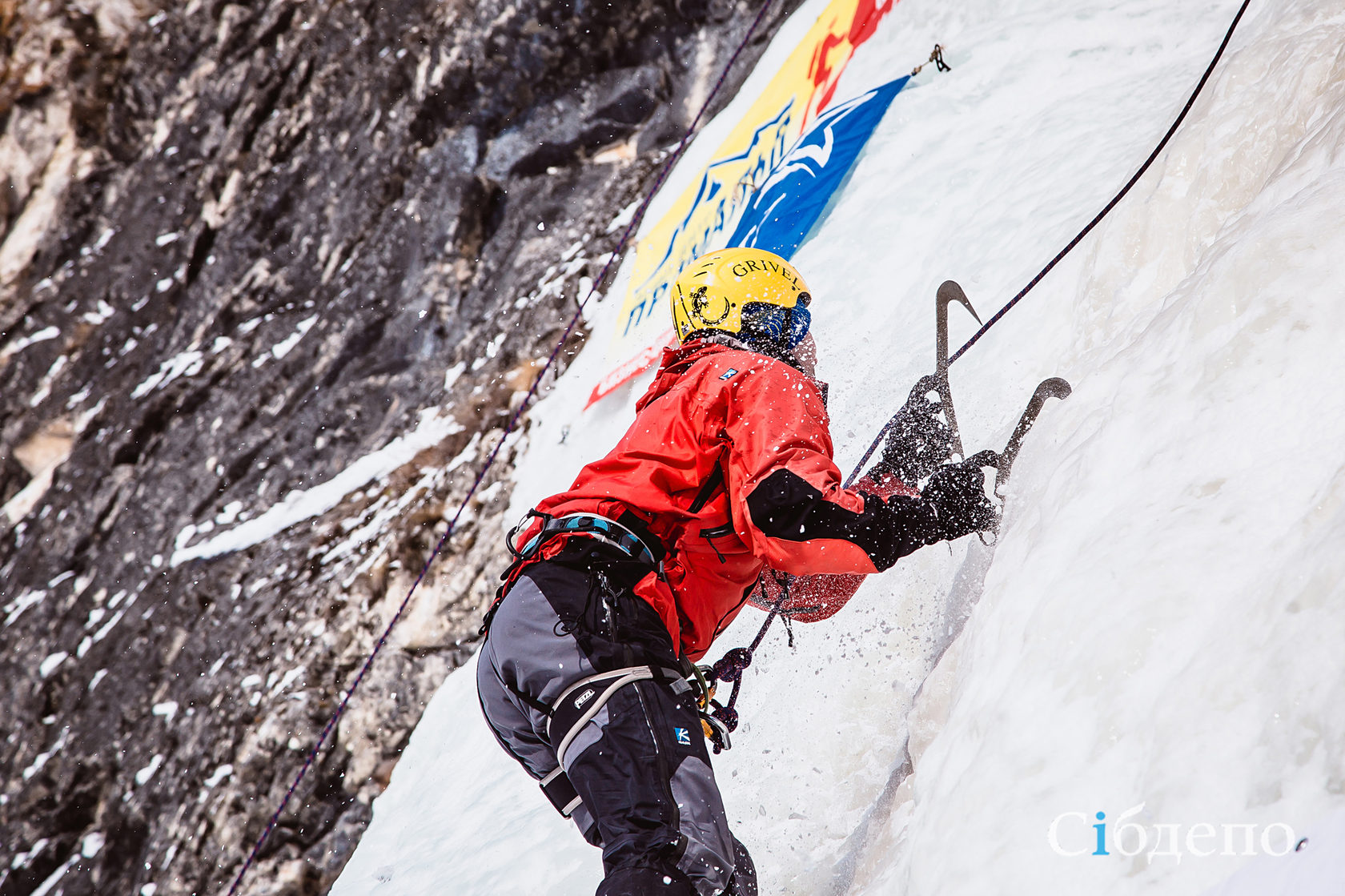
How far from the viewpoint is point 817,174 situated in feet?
17.9

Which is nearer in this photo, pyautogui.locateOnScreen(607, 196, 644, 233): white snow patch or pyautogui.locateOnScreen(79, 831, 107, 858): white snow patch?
pyautogui.locateOnScreen(79, 831, 107, 858): white snow patch

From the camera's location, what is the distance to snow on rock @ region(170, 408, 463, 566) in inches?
296

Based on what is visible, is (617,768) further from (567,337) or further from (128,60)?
(128,60)

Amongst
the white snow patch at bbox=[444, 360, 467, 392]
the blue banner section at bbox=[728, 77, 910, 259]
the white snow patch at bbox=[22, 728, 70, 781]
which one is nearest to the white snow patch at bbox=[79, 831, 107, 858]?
the white snow patch at bbox=[22, 728, 70, 781]

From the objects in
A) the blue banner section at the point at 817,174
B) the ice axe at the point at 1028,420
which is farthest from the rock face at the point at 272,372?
the ice axe at the point at 1028,420

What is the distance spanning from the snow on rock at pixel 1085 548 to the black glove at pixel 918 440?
28cm

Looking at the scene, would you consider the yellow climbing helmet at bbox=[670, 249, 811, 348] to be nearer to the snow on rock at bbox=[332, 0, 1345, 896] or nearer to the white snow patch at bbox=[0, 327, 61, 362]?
the snow on rock at bbox=[332, 0, 1345, 896]

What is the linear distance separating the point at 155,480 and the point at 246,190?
3.46m

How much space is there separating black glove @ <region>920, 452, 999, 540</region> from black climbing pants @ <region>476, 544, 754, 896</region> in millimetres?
677

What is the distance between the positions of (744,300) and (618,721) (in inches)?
43.7

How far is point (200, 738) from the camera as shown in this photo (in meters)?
6.69

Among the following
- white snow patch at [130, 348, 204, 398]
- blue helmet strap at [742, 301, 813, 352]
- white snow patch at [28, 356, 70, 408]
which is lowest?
blue helmet strap at [742, 301, 813, 352]

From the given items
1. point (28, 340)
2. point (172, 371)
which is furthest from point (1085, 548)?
point (28, 340)

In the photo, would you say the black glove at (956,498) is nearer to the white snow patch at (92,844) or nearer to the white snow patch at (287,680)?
the white snow patch at (287,680)
